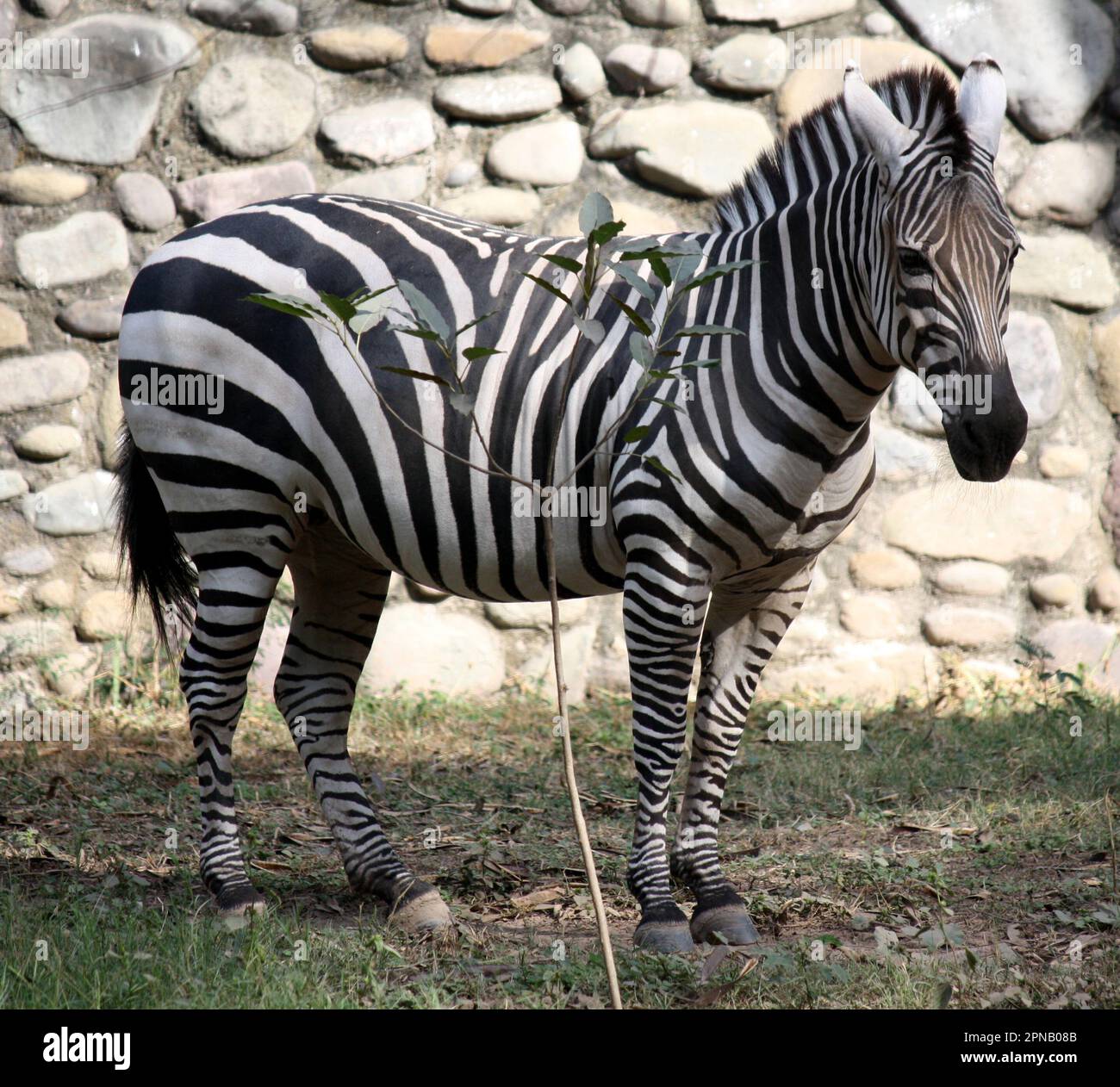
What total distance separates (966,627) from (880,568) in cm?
50

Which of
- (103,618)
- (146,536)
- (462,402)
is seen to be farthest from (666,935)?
(103,618)

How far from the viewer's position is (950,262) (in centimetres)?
275

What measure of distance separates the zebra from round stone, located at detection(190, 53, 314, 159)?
6.93 feet

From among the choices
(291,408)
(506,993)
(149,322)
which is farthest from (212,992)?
(149,322)

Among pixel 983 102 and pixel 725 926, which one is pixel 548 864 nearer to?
pixel 725 926

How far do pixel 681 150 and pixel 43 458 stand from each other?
326 cm

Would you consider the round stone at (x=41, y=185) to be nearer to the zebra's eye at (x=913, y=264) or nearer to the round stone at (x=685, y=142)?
the round stone at (x=685, y=142)

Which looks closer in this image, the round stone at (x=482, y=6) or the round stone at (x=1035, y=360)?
the round stone at (x=482, y=6)

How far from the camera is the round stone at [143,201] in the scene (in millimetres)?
5621

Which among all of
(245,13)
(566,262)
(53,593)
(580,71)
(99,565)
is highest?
(245,13)

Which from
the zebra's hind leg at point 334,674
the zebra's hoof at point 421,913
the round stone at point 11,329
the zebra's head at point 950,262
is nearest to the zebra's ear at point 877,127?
the zebra's head at point 950,262

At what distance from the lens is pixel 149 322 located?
356cm
